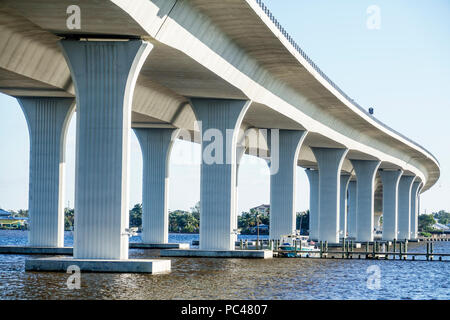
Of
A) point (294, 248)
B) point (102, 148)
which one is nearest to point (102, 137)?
point (102, 148)

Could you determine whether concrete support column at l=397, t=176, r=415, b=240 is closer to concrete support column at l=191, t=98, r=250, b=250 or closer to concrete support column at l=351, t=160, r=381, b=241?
concrete support column at l=351, t=160, r=381, b=241

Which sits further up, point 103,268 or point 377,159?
point 377,159

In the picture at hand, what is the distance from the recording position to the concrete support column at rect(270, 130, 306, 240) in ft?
233

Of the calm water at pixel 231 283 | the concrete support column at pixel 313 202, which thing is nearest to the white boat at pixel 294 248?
the calm water at pixel 231 283

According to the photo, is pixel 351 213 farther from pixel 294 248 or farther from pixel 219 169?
pixel 219 169

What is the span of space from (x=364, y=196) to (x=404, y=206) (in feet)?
107

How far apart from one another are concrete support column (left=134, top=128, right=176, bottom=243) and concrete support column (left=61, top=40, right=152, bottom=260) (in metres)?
30.4

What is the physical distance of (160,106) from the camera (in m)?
62.0

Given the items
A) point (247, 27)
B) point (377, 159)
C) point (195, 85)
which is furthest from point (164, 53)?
point (377, 159)

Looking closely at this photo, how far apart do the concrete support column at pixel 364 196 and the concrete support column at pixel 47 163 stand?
181 ft

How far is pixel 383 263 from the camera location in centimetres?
6019

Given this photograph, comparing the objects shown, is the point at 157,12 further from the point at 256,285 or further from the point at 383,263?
the point at 383,263

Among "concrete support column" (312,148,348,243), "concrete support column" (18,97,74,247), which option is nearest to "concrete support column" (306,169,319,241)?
"concrete support column" (312,148,348,243)
